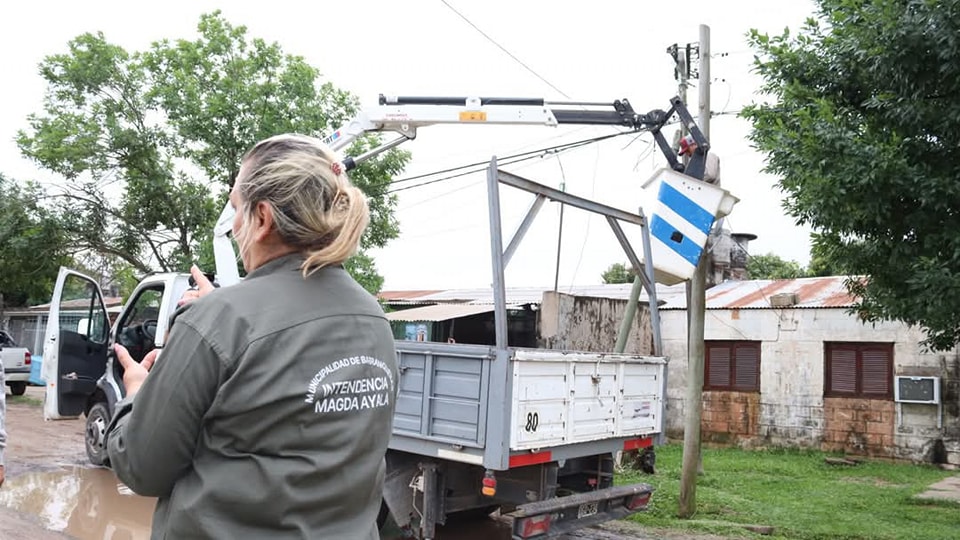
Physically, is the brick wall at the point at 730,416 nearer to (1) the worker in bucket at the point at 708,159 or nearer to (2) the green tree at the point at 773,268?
(1) the worker in bucket at the point at 708,159

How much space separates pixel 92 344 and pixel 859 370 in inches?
474

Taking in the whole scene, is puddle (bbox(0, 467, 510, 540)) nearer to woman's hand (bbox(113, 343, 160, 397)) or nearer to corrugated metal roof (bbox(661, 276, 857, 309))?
woman's hand (bbox(113, 343, 160, 397))

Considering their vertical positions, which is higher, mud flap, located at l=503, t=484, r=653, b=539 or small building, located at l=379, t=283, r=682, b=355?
small building, located at l=379, t=283, r=682, b=355

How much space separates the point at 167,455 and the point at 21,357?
758 inches

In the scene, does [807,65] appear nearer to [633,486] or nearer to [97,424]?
[633,486]

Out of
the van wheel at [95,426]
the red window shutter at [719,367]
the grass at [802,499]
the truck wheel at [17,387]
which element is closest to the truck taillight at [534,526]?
the grass at [802,499]

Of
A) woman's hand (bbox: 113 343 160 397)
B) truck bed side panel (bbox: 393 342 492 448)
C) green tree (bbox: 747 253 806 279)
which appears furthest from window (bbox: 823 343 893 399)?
green tree (bbox: 747 253 806 279)

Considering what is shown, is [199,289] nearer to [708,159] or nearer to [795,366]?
[708,159]

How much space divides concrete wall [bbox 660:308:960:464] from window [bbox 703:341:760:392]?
13 cm

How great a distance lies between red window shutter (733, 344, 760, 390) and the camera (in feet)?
47.4

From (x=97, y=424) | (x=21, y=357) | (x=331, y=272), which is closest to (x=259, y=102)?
(x=97, y=424)

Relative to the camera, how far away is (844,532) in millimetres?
7977

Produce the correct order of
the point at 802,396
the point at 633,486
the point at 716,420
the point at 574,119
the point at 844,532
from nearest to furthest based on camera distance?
1. the point at 633,486
2. the point at 844,532
3. the point at 574,119
4. the point at 802,396
5. the point at 716,420

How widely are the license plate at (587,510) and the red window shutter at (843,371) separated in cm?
884
